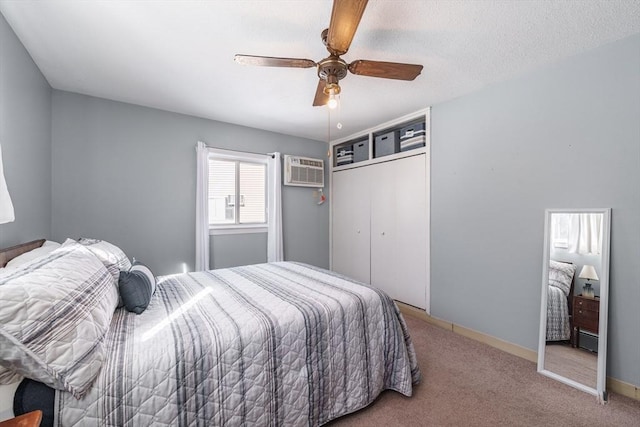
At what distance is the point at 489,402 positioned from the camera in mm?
1703

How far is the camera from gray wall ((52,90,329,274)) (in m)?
2.54

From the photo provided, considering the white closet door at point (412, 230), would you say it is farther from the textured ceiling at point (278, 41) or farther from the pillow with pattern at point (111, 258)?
the pillow with pattern at point (111, 258)

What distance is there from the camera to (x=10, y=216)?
119 centimetres

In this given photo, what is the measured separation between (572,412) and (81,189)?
4303 mm

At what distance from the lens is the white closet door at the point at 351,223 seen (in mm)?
3729

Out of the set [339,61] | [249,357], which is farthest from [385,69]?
[249,357]

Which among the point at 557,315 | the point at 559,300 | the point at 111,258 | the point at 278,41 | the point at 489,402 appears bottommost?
the point at 489,402

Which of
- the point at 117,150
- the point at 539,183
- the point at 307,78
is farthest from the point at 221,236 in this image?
the point at 539,183

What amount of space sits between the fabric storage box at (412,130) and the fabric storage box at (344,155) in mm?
887

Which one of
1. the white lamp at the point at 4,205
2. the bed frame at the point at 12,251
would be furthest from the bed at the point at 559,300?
the bed frame at the point at 12,251

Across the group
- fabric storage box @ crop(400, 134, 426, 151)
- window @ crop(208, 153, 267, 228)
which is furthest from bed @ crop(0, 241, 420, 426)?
fabric storage box @ crop(400, 134, 426, 151)

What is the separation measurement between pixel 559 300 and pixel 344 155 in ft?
9.75

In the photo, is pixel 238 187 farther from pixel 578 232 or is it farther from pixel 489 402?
pixel 578 232

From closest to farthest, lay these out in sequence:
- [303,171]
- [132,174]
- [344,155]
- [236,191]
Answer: [132,174] → [236,191] → [303,171] → [344,155]
